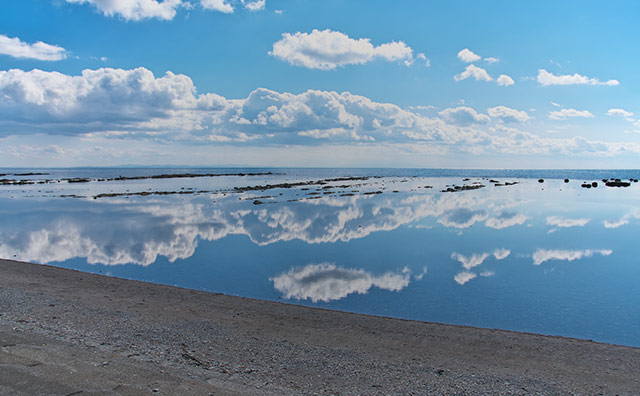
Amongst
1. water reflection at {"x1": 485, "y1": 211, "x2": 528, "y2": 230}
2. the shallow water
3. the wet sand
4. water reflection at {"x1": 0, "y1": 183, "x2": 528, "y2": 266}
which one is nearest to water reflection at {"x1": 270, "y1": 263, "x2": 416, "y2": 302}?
the shallow water

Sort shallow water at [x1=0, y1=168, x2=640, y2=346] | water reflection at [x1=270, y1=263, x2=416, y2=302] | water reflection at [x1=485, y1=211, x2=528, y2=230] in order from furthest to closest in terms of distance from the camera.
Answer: water reflection at [x1=485, y1=211, x2=528, y2=230] < water reflection at [x1=270, y1=263, x2=416, y2=302] < shallow water at [x1=0, y1=168, x2=640, y2=346]

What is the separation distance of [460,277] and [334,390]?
1243 centimetres

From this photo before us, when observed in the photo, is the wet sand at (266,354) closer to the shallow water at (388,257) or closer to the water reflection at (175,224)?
the shallow water at (388,257)

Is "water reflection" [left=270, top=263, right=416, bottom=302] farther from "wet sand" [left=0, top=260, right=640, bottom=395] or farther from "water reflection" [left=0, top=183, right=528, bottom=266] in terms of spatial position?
"water reflection" [left=0, top=183, right=528, bottom=266]

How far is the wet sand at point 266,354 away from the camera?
26.5 feet

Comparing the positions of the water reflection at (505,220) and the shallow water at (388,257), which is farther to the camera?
the water reflection at (505,220)

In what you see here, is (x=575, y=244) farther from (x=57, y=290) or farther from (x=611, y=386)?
(x=57, y=290)

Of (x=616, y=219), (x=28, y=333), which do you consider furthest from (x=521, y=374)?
(x=616, y=219)

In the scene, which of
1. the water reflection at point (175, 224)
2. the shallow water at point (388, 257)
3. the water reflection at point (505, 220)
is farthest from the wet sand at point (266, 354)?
the water reflection at point (505, 220)

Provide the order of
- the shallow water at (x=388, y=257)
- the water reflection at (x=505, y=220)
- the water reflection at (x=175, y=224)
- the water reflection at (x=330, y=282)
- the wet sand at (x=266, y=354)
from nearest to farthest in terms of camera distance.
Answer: the wet sand at (x=266, y=354)
the shallow water at (x=388, y=257)
the water reflection at (x=330, y=282)
the water reflection at (x=175, y=224)
the water reflection at (x=505, y=220)

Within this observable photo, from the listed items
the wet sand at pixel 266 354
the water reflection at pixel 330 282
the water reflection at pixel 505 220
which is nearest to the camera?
the wet sand at pixel 266 354

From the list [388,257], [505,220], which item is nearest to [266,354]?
[388,257]

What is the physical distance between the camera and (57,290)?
1534 cm

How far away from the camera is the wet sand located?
Answer: 26.5 feet
